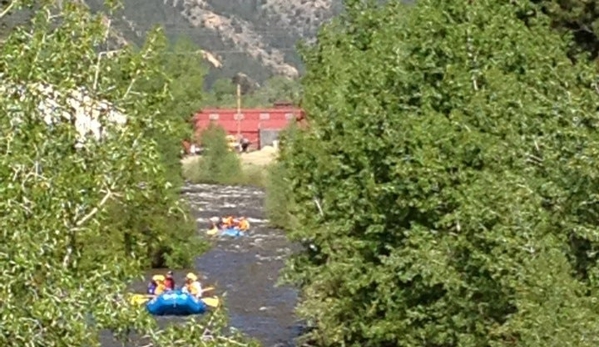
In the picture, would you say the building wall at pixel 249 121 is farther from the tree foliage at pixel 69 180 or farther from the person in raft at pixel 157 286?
the tree foliage at pixel 69 180

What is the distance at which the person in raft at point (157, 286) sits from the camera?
43.6m

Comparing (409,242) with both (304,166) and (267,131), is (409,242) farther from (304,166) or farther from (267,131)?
(267,131)

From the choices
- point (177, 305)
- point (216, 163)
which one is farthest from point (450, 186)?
point (216, 163)

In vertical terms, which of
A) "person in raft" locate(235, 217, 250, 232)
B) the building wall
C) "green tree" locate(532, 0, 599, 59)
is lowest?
the building wall

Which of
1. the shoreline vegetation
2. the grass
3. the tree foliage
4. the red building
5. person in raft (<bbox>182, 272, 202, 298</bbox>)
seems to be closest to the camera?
the tree foliage

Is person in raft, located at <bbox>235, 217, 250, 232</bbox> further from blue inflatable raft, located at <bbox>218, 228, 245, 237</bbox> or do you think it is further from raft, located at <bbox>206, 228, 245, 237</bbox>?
raft, located at <bbox>206, 228, 245, 237</bbox>

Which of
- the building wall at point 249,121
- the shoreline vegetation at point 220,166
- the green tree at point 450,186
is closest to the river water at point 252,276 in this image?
the green tree at point 450,186

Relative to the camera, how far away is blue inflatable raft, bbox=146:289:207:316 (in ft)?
137

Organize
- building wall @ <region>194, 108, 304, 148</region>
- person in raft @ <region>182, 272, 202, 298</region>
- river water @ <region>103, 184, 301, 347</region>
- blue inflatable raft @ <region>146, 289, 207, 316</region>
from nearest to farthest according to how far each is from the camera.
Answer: river water @ <region>103, 184, 301, 347</region> → blue inflatable raft @ <region>146, 289, 207, 316</region> → person in raft @ <region>182, 272, 202, 298</region> → building wall @ <region>194, 108, 304, 148</region>

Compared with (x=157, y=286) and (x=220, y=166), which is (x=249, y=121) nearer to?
(x=220, y=166)

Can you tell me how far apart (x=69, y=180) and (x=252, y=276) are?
38.1 meters

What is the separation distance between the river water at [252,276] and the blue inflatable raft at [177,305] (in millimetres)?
549

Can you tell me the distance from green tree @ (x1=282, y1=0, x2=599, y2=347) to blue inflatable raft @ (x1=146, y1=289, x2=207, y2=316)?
35.4 feet

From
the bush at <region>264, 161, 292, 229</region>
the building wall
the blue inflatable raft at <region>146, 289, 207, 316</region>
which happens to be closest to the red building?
the building wall
